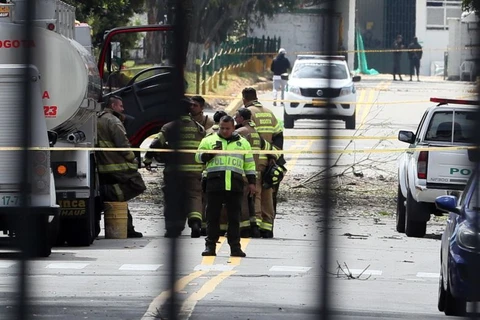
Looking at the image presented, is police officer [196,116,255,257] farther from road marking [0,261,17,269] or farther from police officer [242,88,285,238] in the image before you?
road marking [0,261,17,269]

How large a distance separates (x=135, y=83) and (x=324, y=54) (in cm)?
1184

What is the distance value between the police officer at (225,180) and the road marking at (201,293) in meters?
0.81

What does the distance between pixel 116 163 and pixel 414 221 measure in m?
3.22

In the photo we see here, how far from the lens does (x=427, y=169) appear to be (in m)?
12.5

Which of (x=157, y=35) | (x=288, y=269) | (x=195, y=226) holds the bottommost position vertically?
(x=288, y=269)

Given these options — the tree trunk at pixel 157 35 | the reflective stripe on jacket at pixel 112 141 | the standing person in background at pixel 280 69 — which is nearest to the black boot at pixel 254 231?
the reflective stripe on jacket at pixel 112 141

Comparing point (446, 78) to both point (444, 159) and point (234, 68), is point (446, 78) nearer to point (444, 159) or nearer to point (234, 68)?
point (234, 68)

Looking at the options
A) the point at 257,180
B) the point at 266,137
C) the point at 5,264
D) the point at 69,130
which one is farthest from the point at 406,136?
the point at 5,264

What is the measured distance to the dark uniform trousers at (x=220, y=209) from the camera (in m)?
11.2

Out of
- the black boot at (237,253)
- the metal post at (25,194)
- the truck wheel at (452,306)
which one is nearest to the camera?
the metal post at (25,194)

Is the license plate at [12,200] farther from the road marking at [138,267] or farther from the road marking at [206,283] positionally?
the road marking at [138,267]

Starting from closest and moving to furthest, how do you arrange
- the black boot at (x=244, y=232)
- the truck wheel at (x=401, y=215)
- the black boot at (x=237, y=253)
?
the black boot at (x=237, y=253) < the black boot at (x=244, y=232) < the truck wheel at (x=401, y=215)

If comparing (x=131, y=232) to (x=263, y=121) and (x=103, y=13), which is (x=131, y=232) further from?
(x=103, y=13)

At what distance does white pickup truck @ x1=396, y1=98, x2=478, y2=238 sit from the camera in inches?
472
